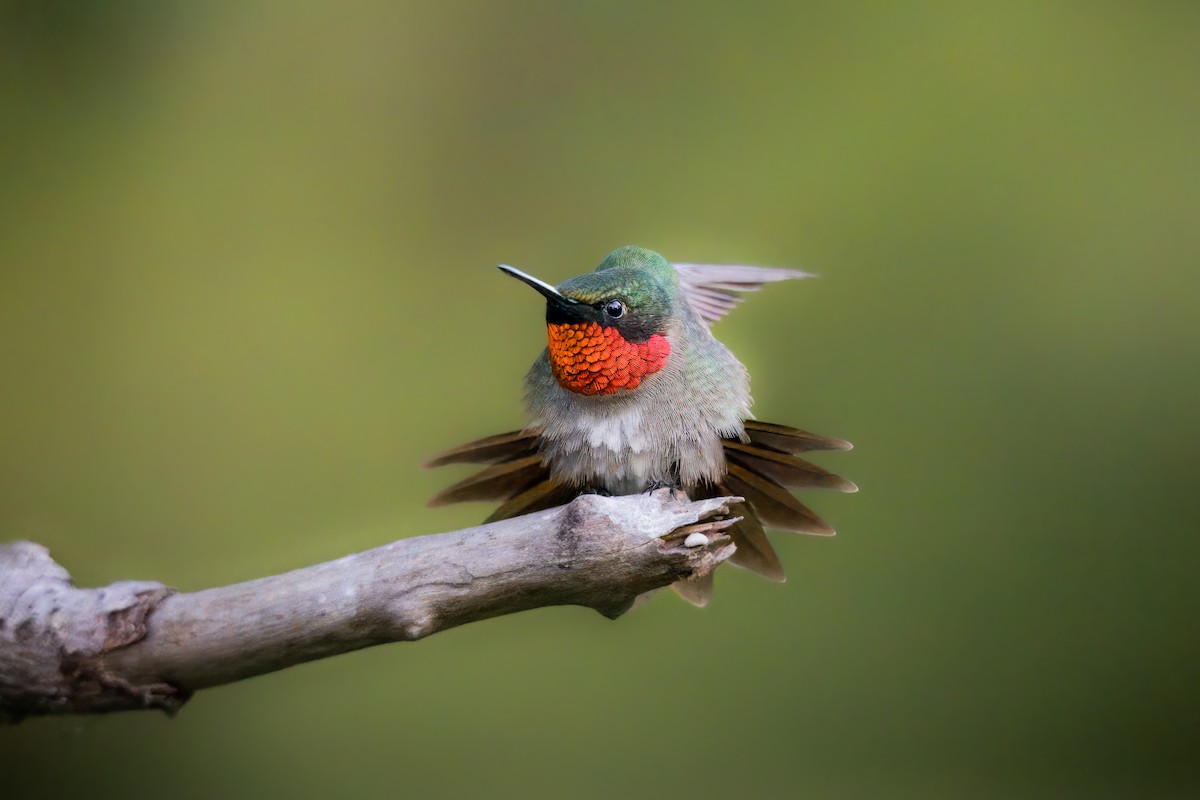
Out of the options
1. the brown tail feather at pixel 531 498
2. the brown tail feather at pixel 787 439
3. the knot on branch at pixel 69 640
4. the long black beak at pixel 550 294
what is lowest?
the knot on branch at pixel 69 640

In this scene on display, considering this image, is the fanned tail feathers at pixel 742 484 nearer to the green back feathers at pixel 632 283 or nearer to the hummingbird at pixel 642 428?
the hummingbird at pixel 642 428

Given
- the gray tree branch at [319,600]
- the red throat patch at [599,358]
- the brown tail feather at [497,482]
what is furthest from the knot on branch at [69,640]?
the red throat patch at [599,358]

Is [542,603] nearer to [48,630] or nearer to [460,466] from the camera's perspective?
[460,466]

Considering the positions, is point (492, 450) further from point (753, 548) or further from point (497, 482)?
point (753, 548)

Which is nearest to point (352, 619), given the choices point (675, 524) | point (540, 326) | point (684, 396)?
point (675, 524)

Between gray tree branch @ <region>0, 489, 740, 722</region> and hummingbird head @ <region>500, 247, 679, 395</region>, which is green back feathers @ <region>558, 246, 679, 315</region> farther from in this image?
gray tree branch @ <region>0, 489, 740, 722</region>

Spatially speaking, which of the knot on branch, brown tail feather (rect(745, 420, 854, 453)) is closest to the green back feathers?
brown tail feather (rect(745, 420, 854, 453))

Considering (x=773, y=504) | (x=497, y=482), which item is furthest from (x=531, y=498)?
(x=773, y=504)
